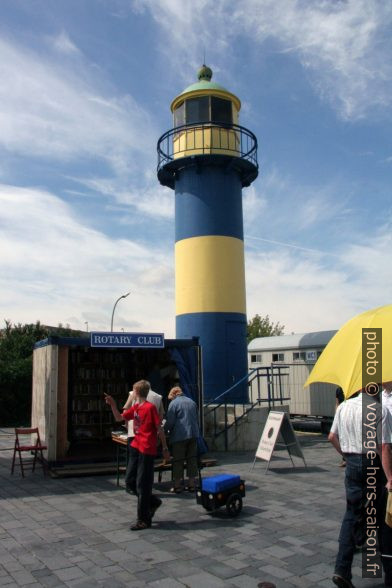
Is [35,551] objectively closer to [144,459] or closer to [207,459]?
[144,459]

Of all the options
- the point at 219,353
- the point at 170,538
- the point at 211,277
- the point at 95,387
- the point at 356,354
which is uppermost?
the point at 211,277

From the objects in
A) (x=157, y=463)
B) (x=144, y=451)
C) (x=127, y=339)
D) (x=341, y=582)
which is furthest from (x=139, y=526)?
(x=127, y=339)

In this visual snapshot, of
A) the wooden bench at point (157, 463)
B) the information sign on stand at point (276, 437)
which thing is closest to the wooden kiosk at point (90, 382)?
the wooden bench at point (157, 463)

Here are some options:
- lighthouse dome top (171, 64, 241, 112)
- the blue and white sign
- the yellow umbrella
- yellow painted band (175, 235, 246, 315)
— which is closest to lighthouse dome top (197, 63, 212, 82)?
lighthouse dome top (171, 64, 241, 112)

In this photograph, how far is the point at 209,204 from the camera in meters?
17.4

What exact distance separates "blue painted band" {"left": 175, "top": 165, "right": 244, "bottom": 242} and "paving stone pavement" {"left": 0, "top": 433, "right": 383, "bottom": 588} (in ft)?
30.2

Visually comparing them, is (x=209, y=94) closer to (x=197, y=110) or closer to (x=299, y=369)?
(x=197, y=110)

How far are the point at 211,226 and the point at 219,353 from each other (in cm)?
402

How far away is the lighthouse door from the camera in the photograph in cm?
1680

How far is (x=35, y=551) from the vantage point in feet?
Result: 19.7

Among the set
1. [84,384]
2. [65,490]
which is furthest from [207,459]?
[84,384]

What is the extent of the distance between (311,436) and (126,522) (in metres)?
10.8

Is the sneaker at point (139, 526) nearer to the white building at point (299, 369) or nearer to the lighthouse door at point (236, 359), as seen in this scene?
the white building at point (299, 369)

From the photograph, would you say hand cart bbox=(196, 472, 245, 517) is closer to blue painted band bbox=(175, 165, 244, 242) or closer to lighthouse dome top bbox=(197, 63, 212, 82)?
blue painted band bbox=(175, 165, 244, 242)
